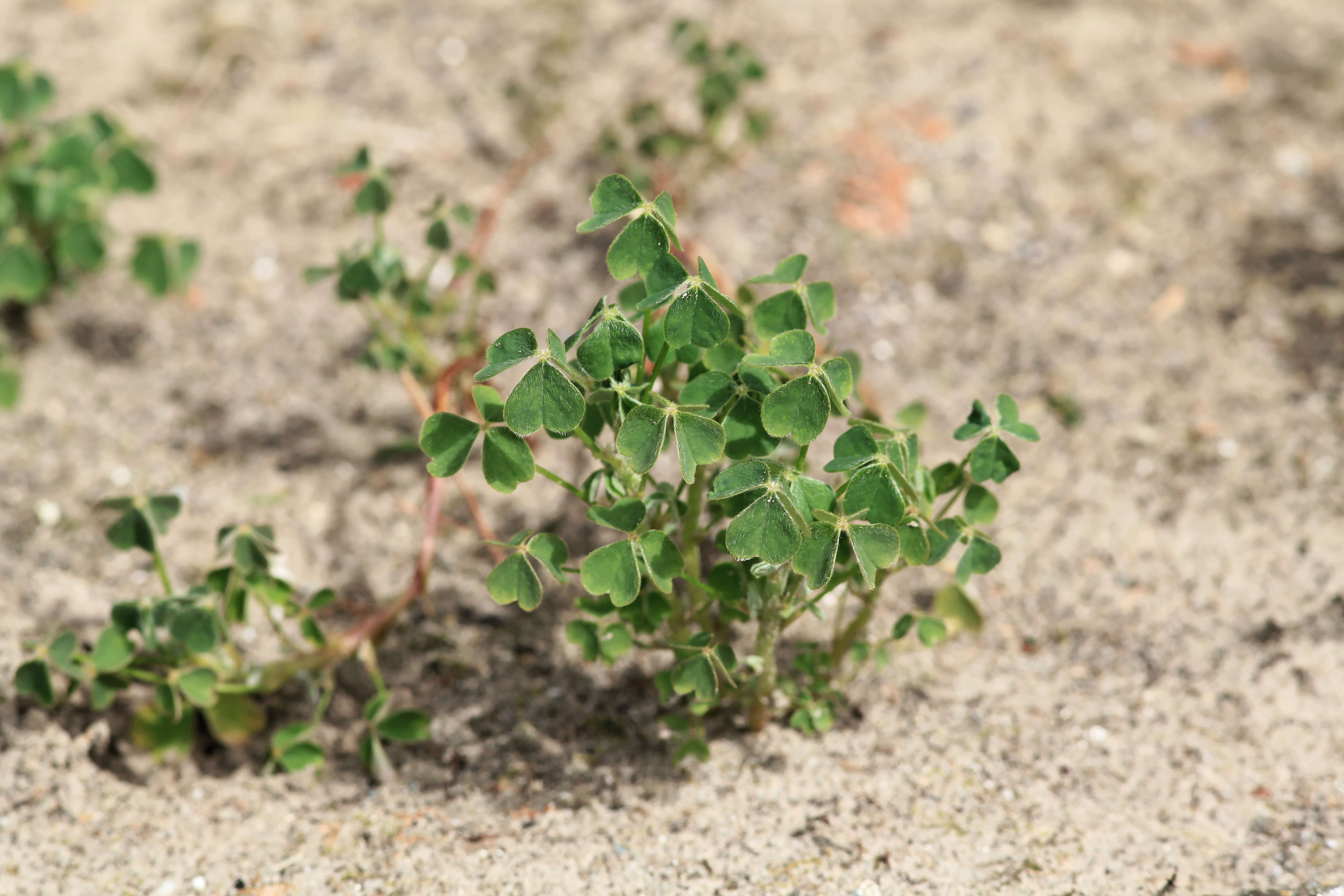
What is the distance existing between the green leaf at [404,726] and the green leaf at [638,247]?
2.94ft

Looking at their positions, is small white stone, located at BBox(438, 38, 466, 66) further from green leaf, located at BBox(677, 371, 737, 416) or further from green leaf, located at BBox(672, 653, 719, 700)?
green leaf, located at BBox(672, 653, 719, 700)

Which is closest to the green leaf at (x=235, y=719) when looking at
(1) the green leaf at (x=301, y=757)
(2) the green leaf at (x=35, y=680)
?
(1) the green leaf at (x=301, y=757)

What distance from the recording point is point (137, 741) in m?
2.01

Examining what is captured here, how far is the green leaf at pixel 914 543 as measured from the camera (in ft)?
4.95

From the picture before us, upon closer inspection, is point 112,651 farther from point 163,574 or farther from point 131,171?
point 131,171

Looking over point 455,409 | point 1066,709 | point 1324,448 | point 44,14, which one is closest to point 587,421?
point 455,409

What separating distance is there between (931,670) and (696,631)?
0.46 meters

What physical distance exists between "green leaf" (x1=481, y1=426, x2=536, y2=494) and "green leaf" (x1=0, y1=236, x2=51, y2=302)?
5.66 ft

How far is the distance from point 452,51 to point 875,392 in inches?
73.9

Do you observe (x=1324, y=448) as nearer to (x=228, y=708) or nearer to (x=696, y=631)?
(x=696, y=631)

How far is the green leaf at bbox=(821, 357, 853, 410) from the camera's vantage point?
4.86ft

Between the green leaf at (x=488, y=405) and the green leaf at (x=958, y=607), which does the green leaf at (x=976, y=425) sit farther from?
the green leaf at (x=488, y=405)

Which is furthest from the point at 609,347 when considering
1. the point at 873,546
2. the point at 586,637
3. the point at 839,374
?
the point at 586,637

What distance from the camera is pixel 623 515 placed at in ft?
4.86
